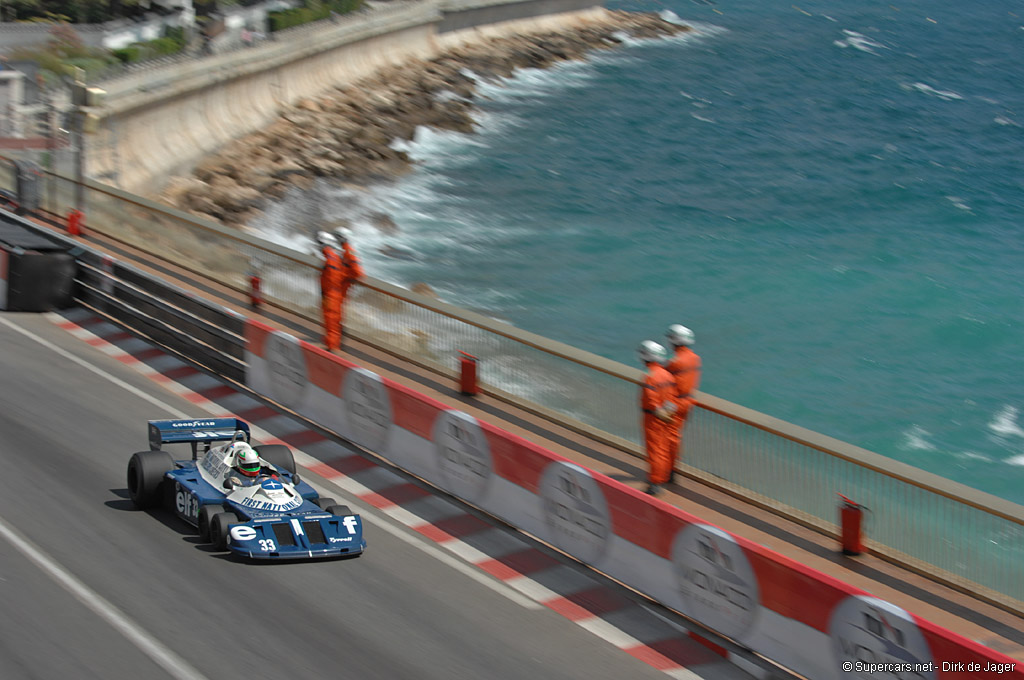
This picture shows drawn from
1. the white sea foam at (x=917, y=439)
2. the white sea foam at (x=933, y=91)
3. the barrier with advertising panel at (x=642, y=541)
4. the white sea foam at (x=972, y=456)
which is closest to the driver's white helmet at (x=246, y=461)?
the barrier with advertising panel at (x=642, y=541)

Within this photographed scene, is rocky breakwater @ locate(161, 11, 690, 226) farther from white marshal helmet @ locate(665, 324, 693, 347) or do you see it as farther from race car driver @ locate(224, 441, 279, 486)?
white marshal helmet @ locate(665, 324, 693, 347)

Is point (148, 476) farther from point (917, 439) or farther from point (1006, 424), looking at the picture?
point (1006, 424)

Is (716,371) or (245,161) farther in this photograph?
(245,161)

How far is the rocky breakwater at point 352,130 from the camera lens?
40.3 metres

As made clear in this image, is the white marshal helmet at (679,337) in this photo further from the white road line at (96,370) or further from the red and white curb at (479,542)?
the white road line at (96,370)

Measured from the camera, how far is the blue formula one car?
11.2 meters

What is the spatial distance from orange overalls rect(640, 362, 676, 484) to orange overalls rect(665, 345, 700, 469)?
70 mm

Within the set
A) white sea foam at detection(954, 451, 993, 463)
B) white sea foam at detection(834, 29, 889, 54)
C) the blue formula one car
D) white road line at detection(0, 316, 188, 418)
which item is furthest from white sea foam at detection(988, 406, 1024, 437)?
white sea foam at detection(834, 29, 889, 54)

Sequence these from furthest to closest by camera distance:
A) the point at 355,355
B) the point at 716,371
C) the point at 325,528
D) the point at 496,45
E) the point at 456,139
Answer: the point at 496,45 → the point at 456,139 → the point at 716,371 → the point at 355,355 → the point at 325,528

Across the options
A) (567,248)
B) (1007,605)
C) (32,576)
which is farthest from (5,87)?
(1007,605)

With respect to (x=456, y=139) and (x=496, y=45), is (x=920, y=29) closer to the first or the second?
(x=496, y=45)

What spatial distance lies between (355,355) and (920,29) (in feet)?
319

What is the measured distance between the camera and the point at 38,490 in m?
12.6

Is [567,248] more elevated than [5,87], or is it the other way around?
[5,87]
